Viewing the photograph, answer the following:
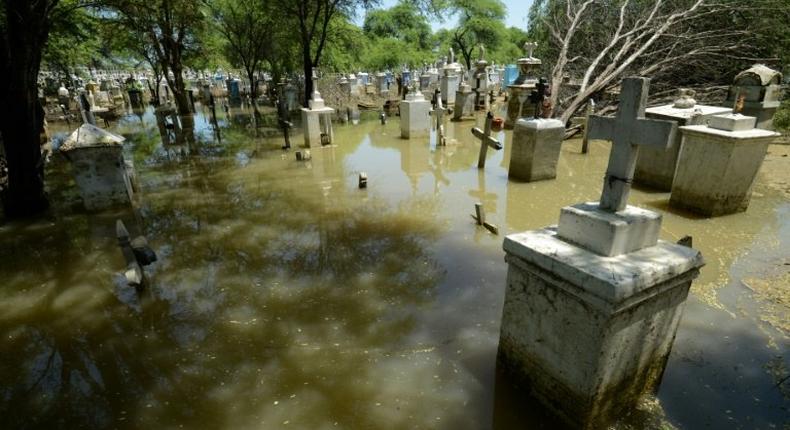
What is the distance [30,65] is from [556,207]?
9.53m

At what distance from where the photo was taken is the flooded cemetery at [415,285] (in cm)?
A: 270

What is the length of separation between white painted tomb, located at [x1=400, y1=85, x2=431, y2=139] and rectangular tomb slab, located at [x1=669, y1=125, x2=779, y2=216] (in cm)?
789

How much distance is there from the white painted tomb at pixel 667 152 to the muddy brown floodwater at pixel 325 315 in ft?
1.36

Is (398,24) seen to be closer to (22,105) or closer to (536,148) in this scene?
(536,148)

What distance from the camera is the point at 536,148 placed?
8.41 meters

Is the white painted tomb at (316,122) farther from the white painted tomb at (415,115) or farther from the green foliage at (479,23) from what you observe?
the green foliage at (479,23)

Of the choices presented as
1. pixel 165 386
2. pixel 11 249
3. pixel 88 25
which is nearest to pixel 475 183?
pixel 165 386

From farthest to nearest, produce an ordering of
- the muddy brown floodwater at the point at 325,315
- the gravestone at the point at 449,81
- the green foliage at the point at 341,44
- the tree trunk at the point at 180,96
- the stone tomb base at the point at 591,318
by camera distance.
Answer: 1. the green foliage at the point at 341,44
2. the gravestone at the point at 449,81
3. the tree trunk at the point at 180,96
4. the muddy brown floodwater at the point at 325,315
5. the stone tomb base at the point at 591,318

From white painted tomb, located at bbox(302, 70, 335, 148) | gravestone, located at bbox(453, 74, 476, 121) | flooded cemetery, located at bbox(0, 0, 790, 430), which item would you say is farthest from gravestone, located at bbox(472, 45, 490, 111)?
flooded cemetery, located at bbox(0, 0, 790, 430)

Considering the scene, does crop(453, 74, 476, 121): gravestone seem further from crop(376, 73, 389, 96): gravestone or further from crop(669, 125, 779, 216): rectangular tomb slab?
→ crop(376, 73, 389, 96): gravestone

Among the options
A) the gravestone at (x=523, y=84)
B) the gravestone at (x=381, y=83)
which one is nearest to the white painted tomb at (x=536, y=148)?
the gravestone at (x=523, y=84)

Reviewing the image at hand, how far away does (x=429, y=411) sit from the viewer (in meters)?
3.10

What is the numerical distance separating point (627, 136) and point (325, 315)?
3213 millimetres

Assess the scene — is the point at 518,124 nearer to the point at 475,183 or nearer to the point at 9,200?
the point at 475,183
